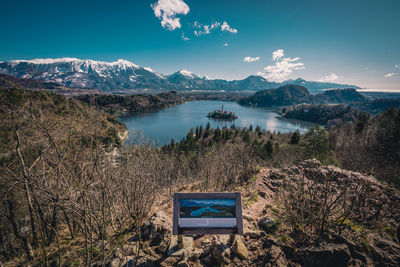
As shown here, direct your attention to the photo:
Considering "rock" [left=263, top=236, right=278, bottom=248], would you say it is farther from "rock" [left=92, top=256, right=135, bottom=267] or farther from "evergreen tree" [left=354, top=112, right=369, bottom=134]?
"evergreen tree" [left=354, top=112, right=369, bottom=134]

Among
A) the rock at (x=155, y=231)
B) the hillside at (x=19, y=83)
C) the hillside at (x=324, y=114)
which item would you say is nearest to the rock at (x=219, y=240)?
the rock at (x=155, y=231)

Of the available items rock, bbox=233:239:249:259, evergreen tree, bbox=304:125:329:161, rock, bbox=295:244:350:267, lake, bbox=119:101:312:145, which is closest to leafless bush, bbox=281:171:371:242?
rock, bbox=295:244:350:267

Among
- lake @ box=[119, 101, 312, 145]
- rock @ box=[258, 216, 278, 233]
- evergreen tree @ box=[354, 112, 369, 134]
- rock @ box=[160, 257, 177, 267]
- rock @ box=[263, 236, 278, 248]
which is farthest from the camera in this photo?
lake @ box=[119, 101, 312, 145]

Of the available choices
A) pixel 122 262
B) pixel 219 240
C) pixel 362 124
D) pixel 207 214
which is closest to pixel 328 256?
pixel 219 240

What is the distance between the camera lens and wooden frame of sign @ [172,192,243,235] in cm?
315

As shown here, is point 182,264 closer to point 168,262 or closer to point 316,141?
point 168,262

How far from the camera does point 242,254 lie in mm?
3174

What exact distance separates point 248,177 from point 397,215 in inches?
181

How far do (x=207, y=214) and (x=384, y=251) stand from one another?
3.20m

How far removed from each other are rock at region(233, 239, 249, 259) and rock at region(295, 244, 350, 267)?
3.25 ft

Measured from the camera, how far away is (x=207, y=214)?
323 centimetres

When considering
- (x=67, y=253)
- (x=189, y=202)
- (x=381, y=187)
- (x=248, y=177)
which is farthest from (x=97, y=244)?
(x=381, y=187)

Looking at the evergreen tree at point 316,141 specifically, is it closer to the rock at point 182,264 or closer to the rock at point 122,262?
the rock at point 182,264

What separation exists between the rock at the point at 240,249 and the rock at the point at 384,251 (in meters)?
2.16
